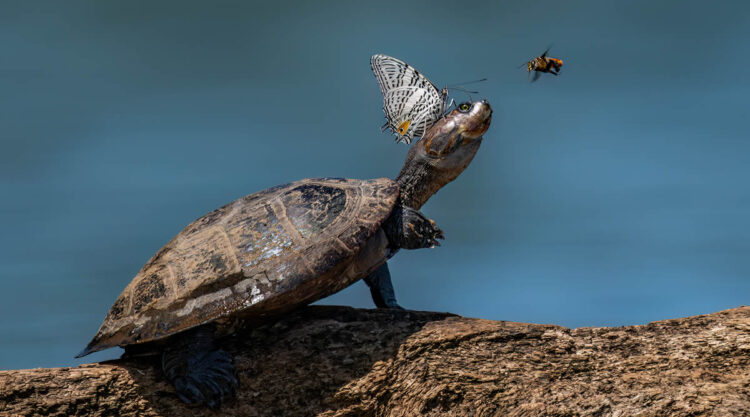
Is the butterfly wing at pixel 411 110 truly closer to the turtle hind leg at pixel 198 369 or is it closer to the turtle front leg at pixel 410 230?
the turtle front leg at pixel 410 230

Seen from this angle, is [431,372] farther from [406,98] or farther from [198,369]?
[406,98]

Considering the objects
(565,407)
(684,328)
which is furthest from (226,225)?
(684,328)

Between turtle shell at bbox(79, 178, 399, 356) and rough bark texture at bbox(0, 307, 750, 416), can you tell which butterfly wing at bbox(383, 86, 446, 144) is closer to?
turtle shell at bbox(79, 178, 399, 356)

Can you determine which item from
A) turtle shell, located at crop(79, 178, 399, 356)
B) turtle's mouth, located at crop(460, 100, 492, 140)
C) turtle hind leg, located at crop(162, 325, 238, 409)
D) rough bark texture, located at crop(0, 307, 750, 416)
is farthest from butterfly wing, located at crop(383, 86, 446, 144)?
turtle hind leg, located at crop(162, 325, 238, 409)

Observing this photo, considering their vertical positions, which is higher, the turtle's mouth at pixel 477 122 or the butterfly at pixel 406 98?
the butterfly at pixel 406 98

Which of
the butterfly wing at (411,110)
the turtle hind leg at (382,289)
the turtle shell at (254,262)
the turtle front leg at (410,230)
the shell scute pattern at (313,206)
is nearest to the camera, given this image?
the turtle shell at (254,262)

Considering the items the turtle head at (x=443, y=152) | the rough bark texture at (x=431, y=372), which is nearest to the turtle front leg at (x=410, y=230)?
the turtle head at (x=443, y=152)

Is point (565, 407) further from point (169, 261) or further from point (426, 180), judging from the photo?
point (169, 261)

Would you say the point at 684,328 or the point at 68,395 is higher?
the point at 684,328
